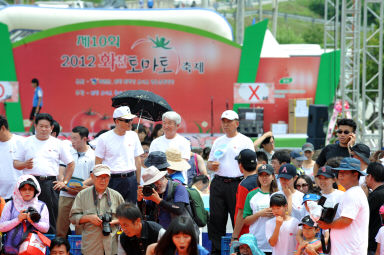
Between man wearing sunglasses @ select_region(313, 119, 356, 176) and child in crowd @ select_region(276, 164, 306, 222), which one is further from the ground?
man wearing sunglasses @ select_region(313, 119, 356, 176)

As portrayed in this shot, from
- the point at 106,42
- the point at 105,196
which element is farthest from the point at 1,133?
the point at 106,42

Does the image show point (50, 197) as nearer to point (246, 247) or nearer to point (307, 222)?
point (246, 247)

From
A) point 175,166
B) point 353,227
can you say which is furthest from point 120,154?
point 353,227

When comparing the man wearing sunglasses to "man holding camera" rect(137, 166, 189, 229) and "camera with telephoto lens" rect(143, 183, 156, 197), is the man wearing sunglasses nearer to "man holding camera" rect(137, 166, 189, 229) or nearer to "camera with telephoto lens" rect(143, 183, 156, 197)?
"man holding camera" rect(137, 166, 189, 229)

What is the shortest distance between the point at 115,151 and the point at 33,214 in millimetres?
1402

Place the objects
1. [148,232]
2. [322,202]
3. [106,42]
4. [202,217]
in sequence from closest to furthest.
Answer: [148,232]
[322,202]
[202,217]
[106,42]

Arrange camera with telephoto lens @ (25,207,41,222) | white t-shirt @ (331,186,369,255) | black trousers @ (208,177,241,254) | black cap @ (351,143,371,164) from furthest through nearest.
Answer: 1. black trousers @ (208,177,241,254)
2. black cap @ (351,143,371,164)
3. camera with telephoto lens @ (25,207,41,222)
4. white t-shirt @ (331,186,369,255)

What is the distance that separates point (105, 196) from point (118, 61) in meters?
12.2

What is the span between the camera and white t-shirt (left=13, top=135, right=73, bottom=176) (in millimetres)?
7188

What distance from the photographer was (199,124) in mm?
18641

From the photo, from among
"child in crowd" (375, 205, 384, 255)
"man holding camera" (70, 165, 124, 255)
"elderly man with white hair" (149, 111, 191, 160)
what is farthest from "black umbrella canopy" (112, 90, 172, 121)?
"child in crowd" (375, 205, 384, 255)

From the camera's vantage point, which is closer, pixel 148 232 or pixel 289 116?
pixel 148 232

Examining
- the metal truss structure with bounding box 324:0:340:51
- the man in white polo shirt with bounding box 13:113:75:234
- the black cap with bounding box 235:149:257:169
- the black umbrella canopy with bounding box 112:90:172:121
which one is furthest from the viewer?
the metal truss structure with bounding box 324:0:340:51

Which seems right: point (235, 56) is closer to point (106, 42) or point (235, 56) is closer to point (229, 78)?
point (229, 78)
